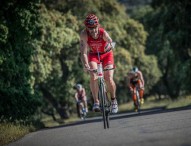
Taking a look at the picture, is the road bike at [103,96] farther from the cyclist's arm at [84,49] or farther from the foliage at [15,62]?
the foliage at [15,62]

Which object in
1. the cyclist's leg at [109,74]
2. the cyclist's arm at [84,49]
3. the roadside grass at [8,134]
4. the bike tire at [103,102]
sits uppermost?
the cyclist's arm at [84,49]

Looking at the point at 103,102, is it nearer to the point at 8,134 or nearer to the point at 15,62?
the point at 8,134

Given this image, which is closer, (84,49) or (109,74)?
(84,49)

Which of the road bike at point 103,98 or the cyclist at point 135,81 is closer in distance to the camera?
the road bike at point 103,98

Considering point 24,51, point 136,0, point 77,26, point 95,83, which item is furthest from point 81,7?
point 136,0

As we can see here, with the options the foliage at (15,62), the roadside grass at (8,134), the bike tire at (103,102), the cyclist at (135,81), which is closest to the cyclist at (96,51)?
the bike tire at (103,102)

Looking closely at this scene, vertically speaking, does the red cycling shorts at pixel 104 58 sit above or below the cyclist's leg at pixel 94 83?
above

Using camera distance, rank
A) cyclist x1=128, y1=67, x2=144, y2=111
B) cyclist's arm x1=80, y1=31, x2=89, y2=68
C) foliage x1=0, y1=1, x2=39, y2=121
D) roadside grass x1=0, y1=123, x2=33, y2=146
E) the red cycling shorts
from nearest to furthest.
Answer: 1. roadside grass x1=0, y1=123, x2=33, y2=146
2. cyclist's arm x1=80, y1=31, x2=89, y2=68
3. the red cycling shorts
4. foliage x1=0, y1=1, x2=39, y2=121
5. cyclist x1=128, y1=67, x2=144, y2=111

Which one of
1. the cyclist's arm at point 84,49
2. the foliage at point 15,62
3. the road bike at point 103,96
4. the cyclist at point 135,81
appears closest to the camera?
the cyclist's arm at point 84,49

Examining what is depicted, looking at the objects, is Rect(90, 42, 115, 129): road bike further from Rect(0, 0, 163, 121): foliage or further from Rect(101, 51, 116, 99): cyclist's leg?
Rect(0, 0, 163, 121): foliage

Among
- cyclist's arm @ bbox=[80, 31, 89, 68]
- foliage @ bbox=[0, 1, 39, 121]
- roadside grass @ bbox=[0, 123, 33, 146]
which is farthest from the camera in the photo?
foliage @ bbox=[0, 1, 39, 121]

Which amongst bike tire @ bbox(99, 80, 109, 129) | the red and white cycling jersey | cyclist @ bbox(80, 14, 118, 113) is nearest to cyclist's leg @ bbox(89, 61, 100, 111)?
cyclist @ bbox(80, 14, 118, 113)

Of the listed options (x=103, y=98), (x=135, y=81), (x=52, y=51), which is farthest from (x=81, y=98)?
(x=103, y=98)

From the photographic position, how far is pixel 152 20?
4969 cm
